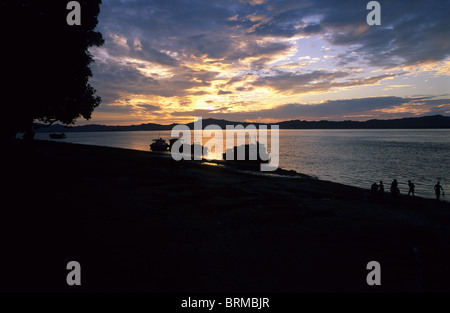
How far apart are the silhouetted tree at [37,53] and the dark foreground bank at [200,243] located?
4523 mm

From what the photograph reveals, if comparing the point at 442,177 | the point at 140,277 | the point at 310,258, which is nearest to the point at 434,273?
the point at 310,258

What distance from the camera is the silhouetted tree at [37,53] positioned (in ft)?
42.1

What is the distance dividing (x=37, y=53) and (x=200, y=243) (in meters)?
13.4

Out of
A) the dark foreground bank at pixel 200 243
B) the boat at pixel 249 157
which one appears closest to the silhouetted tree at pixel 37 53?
the dark foreground bank at pixel 200 243

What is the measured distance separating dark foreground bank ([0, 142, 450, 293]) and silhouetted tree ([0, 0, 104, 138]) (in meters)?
4.52

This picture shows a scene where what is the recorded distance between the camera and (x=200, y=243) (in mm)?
8859

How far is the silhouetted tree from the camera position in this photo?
12.8 meters

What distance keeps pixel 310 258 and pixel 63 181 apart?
1526 cm

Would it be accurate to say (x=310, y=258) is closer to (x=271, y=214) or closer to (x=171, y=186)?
(x=271, y=214)

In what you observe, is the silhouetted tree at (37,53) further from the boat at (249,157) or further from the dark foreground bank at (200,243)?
the boat at (249,157)

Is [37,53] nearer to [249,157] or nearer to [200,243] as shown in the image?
[200,243]

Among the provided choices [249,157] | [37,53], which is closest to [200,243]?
[37,53]

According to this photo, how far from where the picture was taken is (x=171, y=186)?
1819 centimetres

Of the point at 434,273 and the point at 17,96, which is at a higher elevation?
the point at 17,96
